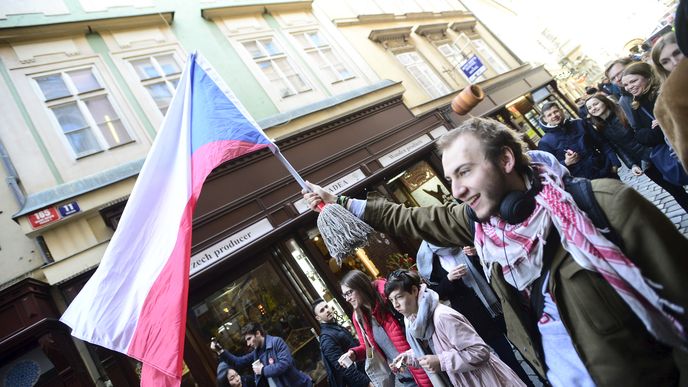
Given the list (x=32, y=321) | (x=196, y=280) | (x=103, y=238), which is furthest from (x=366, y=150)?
(x=32, y=321)

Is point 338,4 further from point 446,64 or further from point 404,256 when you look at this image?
point 404,256

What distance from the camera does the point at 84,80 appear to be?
635cm

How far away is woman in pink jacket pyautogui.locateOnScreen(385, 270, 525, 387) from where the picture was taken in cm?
245

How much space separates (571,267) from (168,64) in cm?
827

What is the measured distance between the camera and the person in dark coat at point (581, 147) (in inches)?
187

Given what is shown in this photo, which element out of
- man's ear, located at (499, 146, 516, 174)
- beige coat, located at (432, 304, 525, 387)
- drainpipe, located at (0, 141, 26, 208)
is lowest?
beige coat, located at (432, 304, 525, 387)

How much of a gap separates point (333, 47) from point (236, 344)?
328 inches

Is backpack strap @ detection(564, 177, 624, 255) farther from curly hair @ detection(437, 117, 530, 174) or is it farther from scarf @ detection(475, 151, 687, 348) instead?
curly hair @ detection(437, 117, 530, 174)

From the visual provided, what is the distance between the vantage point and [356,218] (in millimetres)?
2393

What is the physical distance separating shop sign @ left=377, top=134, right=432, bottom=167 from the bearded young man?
6391 millimetres

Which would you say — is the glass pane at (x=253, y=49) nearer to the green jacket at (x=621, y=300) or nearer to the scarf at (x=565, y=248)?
the scarf at (x=565, y=248)

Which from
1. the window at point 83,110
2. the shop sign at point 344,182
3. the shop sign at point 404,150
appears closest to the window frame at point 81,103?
the window at point 83,110

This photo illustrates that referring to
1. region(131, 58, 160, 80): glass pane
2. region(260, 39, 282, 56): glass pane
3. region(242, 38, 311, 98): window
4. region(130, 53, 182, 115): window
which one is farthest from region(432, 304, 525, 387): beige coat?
region(260, 39, 282, 56): glass pane

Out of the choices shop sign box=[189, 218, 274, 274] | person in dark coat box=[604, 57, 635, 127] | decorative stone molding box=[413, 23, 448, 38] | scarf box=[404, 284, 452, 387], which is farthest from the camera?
decorative stone molding box=[413, 23, 448, 38]
